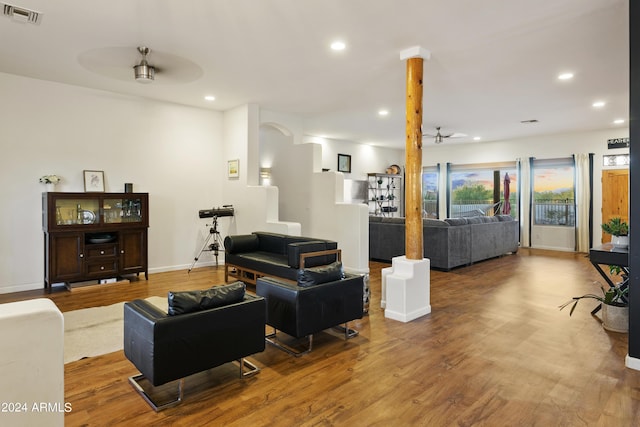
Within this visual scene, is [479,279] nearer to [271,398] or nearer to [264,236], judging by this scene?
[264,236]

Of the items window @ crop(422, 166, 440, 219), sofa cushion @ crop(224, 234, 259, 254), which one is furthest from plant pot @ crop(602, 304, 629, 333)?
window @ crop(422, 166, 440, 219)

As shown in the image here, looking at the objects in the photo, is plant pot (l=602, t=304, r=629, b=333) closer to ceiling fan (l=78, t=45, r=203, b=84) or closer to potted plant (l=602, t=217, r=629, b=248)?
potted plant (l=602, t=217, r=629, b=248)

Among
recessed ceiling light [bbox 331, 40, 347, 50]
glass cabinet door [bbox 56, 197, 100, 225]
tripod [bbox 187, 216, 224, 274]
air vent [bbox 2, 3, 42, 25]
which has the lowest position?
tripod [bbox 187, 216, 224, 274]

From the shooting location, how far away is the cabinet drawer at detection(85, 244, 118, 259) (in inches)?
218

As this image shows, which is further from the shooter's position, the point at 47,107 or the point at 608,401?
the point at 47,107

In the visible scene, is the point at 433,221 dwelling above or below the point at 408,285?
above

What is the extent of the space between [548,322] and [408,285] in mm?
1550

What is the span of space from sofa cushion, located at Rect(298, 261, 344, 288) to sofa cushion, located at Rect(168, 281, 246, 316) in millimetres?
602

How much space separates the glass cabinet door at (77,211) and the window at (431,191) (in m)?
9.10

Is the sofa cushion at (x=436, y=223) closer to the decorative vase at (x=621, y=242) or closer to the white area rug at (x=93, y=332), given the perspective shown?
the decorative vase at (x=621, y=242)

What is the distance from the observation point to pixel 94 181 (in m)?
5.90

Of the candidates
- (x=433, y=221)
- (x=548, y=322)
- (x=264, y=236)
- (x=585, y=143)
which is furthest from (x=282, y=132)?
(x=585, y=143)

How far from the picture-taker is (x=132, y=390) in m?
2.65

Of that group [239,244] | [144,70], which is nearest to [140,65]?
[144,70]
